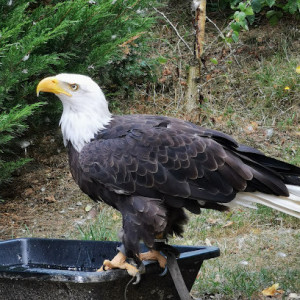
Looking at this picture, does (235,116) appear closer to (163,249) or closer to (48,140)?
(48,140)

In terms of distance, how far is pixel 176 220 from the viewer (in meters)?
3.95

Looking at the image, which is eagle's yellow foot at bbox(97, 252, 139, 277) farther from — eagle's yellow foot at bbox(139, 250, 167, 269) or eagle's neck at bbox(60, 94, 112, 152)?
eagle's neck at bbox(60, 94, 112, 152)

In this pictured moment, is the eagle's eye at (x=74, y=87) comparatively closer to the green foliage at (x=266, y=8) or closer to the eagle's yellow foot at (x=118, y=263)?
the eagle's yellow foot at (x=118, y=263)

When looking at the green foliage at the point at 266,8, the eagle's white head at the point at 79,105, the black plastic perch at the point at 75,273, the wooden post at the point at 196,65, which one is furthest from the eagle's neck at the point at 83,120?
the wooden post at the point at 196,65

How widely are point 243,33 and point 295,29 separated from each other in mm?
724

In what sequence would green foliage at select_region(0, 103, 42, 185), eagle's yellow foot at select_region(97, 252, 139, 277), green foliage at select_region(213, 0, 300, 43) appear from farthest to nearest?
green foliage at select_region(213, 0, 300, 43), green foliage at select_region(0, 103, 42, 185), eagle's yellow foot at select_region(97, 252, 139, 277)

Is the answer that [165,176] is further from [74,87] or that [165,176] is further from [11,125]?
[11,125]

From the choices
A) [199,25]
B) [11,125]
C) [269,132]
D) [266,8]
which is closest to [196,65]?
[199,25]

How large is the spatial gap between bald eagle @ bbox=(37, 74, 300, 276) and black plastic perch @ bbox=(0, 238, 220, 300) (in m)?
0.16

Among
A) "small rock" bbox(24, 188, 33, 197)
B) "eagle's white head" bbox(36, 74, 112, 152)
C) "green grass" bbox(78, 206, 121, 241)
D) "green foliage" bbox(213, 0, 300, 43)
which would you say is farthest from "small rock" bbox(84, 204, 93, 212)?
"green foliage" bbox(213, 0, 300, 43)

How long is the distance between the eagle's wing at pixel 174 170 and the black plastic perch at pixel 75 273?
384 millimetres

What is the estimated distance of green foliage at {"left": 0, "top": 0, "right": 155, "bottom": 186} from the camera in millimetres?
5195

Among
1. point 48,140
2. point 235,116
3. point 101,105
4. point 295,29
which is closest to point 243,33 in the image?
point 295,29

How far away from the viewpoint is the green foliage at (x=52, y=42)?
17.0 feet
